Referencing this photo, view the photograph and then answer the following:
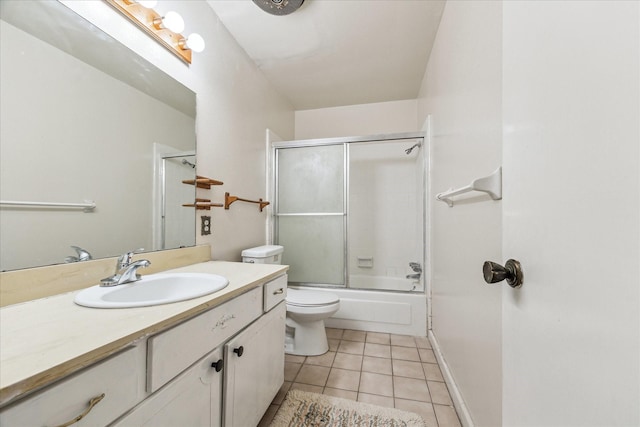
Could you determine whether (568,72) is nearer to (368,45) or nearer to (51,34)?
(51,34)

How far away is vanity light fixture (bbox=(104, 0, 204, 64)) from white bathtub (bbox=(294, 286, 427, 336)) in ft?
6.86

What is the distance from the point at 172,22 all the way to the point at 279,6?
0.68 metres

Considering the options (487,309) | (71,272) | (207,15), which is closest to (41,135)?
(71,272)

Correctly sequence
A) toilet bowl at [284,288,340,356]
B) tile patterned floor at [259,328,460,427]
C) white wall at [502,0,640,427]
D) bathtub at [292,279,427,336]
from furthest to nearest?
1. bathtub at [292,279,427,336]
2. toilet bowl at [284,288,340,356]
3. tile patterned floor at [259,328,460,427]
4. white wall at [502,0,640,427]

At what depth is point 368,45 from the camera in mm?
1989

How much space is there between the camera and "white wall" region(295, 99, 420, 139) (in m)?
2.95

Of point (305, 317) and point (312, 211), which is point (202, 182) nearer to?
point (305, 317)

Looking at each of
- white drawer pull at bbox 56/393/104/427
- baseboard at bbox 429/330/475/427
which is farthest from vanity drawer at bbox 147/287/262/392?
baseboard at bbox 429/330/475/427

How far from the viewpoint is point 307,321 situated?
5.96ft

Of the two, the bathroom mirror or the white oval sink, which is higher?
the bathroom mirror

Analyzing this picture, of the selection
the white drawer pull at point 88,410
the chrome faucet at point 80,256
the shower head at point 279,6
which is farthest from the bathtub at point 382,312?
the shower head at point 279,6

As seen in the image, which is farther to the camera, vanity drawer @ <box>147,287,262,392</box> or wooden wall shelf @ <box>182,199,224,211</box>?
wooden wall shelf @ <box>182,199,224,211</box>

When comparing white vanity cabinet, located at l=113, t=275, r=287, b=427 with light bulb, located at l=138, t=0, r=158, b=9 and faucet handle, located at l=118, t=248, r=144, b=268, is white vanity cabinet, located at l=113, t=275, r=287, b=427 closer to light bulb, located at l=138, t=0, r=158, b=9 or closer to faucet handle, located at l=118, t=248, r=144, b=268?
faucet handle, located at l=118, t=248, r=144, b=268

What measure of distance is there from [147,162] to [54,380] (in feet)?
3.14
